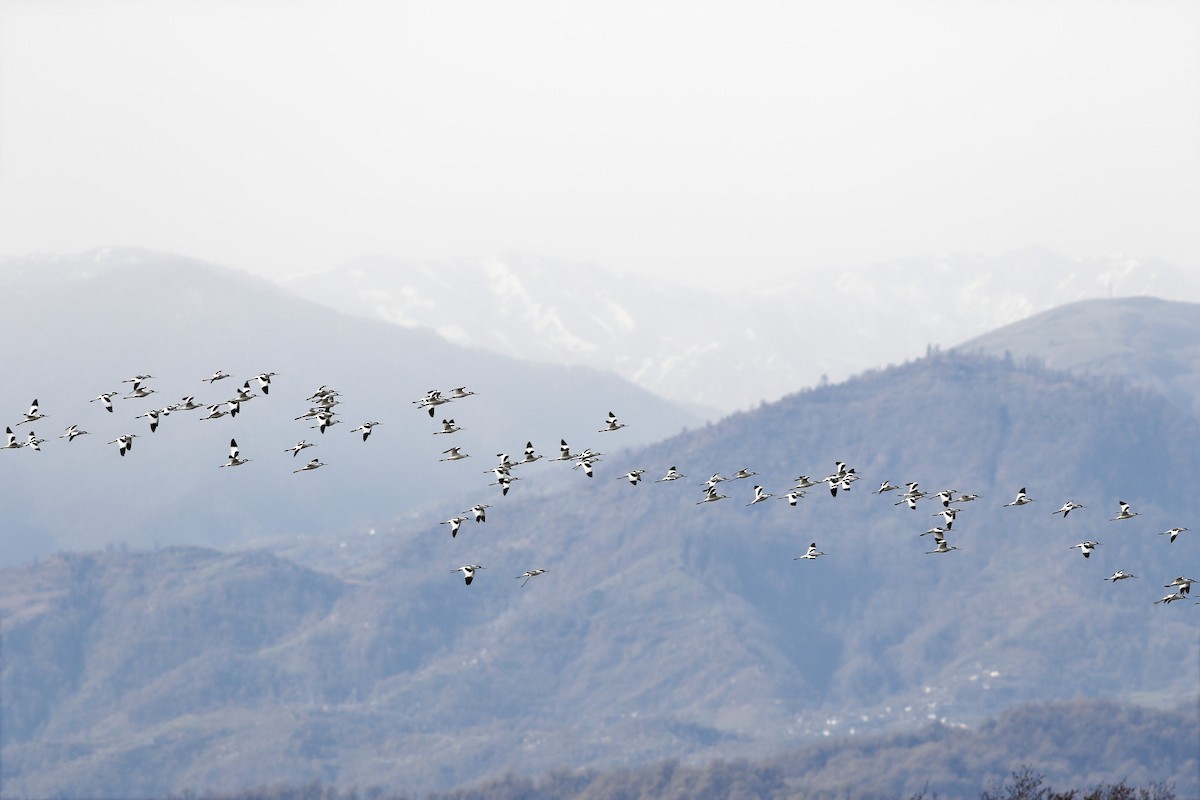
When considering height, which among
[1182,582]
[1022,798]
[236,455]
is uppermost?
[236,455]

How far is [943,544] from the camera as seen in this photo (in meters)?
138

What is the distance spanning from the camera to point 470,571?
128 meters

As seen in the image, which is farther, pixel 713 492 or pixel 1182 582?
pixel 713 492

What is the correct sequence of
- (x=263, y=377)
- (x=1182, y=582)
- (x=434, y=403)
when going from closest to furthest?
(x=1182, y=582) → (x=263, y=377) → (x=434, y=403)

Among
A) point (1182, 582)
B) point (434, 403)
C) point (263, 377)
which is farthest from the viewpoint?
point (434, 403)

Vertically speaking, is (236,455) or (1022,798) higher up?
(236,455)

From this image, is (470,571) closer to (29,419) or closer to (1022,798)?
(29,419)

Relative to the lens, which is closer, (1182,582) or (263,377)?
(1182,582)

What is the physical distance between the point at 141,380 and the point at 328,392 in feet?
42.5

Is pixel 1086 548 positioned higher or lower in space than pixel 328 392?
lower

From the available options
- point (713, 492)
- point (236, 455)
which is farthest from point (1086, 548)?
point (236, 455)

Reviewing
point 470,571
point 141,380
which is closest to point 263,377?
point 141,380

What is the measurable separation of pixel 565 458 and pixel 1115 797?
138ft

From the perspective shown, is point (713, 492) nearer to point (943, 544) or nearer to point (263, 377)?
point (943, 544)
